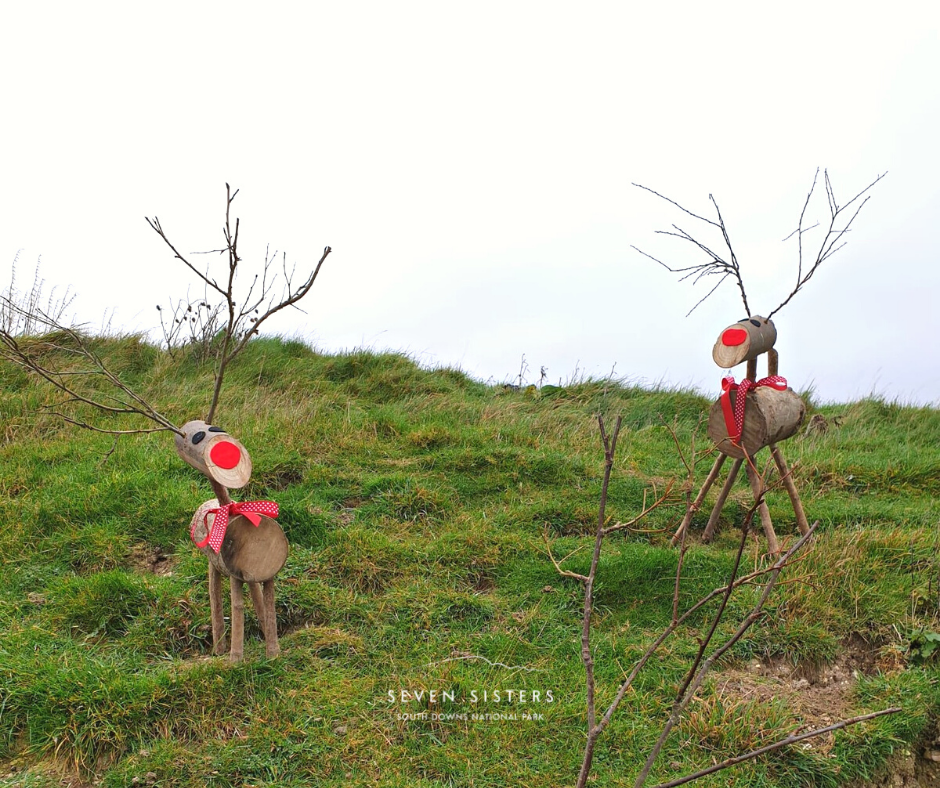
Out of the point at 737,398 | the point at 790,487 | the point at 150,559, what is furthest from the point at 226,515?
the point at 790,487

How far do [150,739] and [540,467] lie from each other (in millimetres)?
3648

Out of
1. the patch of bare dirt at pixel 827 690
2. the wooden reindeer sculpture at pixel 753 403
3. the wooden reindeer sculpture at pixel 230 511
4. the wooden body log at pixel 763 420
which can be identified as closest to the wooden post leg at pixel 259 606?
the wooden reindeer sculpture at pixel 230 511

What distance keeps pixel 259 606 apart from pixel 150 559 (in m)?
1.35

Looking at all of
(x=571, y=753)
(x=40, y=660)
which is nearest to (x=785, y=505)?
(x=571, y=753)

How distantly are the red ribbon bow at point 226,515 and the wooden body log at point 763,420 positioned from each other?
288 centimetres

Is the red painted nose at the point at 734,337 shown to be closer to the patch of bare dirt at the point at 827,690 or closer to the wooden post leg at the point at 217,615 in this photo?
the patch of bare dirt at the point at 827,690

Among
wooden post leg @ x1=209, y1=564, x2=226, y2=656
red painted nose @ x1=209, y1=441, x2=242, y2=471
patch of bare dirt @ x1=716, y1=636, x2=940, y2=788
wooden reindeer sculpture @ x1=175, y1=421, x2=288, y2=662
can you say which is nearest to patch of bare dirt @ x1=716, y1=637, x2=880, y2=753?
patch of bare dirt @ x1=716, y1=636, x2=940, y2=788

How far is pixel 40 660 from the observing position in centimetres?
399

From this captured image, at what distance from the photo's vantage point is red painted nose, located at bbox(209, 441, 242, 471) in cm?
370

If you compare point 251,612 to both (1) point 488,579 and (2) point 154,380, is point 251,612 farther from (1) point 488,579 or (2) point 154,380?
(2) point 154,380

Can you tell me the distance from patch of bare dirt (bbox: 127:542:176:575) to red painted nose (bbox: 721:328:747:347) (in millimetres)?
3718

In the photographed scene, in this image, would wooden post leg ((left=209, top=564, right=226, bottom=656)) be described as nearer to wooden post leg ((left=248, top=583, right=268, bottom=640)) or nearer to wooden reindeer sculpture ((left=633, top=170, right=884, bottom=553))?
wooden post leg ((left=248, top=583, right=268, bottom=640))

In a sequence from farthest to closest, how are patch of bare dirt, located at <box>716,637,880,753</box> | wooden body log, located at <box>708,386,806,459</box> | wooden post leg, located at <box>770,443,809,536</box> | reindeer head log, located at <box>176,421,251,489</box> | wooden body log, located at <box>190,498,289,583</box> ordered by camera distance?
1. wooden post leg, located at <box>770,443,809,536</box>
2. wooden body log, located at <box>708,386,806,459</box>
3. patch of bare dirt, located at <box>716,637,880,753</box>
4. wooden body log, located at <box>190,498,289,583</box>
5. reindeer head log, located at <box>176,421,251,489</box>

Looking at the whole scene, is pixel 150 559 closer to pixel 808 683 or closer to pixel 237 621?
pixel 237 621
